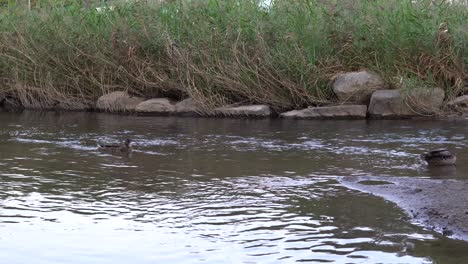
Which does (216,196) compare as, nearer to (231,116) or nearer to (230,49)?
(231,116)

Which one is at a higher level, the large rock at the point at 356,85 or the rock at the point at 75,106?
the large rock at the point at 356,85

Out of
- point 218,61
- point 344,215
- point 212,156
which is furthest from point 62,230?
point 218,61

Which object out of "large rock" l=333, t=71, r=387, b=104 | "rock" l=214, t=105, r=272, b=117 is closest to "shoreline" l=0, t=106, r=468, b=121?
"rock" l=214, t=105, r=272, b=117

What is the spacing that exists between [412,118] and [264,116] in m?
2.81

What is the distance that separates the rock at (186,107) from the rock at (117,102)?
41.8 inches

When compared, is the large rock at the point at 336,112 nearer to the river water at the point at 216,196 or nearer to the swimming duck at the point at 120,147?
the river water at the point at 216,196

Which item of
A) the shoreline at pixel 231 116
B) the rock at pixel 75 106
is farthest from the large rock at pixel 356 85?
the rock at pixel 75 106

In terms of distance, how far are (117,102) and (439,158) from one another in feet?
31.1

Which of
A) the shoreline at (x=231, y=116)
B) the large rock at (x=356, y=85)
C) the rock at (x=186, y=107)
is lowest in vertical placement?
the shoreline at (x=231, y=116)

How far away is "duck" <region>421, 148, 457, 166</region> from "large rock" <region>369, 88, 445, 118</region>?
541cm

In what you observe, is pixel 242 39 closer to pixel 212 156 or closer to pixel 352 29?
pixel 352 29

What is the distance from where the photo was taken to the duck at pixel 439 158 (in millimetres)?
9766

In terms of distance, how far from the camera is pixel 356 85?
51.9ft

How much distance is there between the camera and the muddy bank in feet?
21.7
